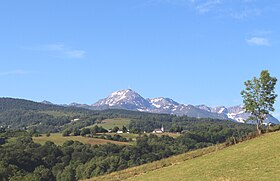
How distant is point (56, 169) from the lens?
592 ft

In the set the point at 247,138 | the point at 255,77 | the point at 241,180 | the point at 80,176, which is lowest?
the point at 80,176

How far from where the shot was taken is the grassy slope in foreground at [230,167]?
33.3m

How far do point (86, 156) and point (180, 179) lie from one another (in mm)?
165796

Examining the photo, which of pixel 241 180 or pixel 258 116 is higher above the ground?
pixel 258 116

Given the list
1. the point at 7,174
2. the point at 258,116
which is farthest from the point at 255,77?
the point at 7,174

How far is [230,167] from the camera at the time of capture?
37.1 meters

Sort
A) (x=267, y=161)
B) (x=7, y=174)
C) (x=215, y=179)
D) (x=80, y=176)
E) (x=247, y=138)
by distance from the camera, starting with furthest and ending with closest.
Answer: (x=80, y=176), (x=7, y=174), (x=247, y=138), (x=267, y=161), (x=215, y=179)

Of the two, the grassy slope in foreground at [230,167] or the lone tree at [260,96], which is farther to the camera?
the lone tree at [260,96]

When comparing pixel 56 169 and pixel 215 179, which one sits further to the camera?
pixel 56 169

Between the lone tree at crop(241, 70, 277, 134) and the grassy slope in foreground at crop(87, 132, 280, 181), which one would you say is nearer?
the grassy slope in foreground at crop(87, 132, 280, 181)

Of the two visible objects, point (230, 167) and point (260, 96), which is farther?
point (260, 96)

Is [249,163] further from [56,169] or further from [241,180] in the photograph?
[56,169]

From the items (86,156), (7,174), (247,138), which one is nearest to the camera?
(247,138)

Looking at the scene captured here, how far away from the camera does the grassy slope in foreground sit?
109 ft
